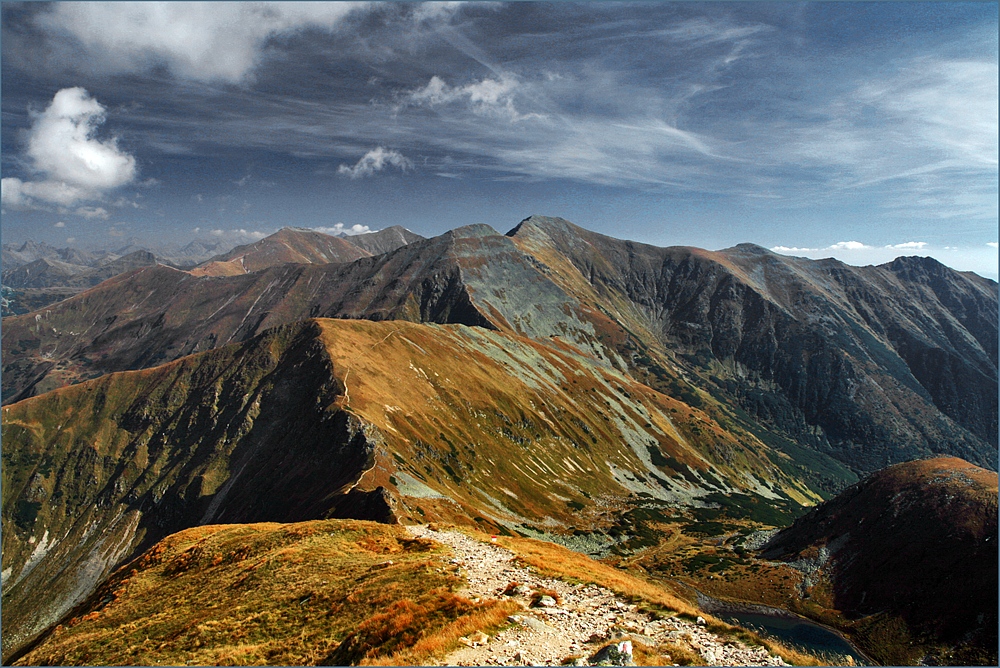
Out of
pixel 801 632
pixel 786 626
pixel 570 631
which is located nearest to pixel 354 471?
pixel 786 626

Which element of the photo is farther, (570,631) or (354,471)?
(354,471)

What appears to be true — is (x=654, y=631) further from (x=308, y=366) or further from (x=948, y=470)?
(x=308, y=366)

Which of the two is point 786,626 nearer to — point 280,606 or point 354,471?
point 354,471

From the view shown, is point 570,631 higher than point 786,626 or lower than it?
higher

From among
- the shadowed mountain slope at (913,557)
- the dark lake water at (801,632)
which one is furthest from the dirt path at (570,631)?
the shadowed mountain slope at (913,557)

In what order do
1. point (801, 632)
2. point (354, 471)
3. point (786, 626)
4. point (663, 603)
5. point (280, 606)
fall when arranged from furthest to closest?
point (354, 471), point (786, 626), point (801, 632), point (280, 606), point (663, 603)

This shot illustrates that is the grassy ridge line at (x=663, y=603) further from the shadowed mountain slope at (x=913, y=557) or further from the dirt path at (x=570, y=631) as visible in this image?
the shadowed mountain slope at (x=913, y=557)
